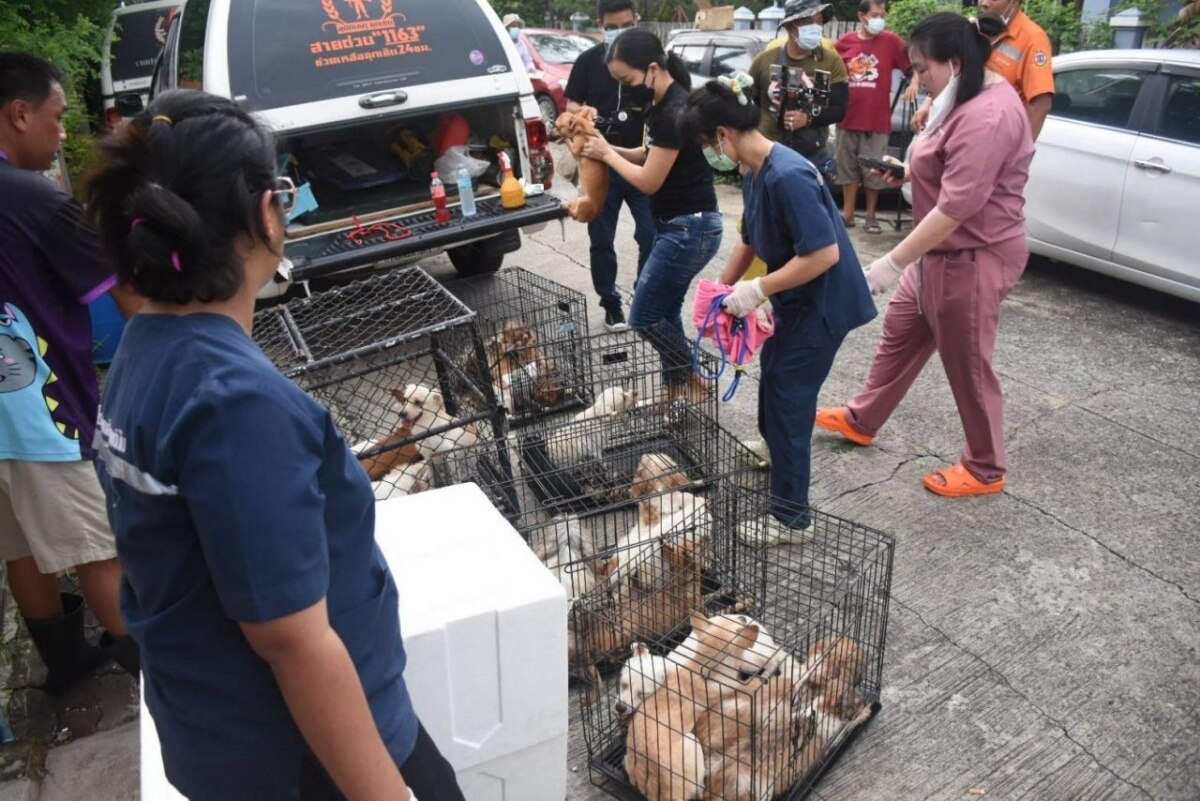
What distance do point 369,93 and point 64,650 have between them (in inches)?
139

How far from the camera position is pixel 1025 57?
522 cm

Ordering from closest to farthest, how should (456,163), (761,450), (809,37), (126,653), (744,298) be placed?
1. (126,653)
2. (744,298)
3. (761,450)
4. (456,163)
5. (809,37)

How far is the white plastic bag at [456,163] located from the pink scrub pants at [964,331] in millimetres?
3113

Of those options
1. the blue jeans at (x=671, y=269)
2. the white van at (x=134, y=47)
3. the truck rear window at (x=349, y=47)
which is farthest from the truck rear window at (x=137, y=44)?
the blue jeans at (x=671, y=269)

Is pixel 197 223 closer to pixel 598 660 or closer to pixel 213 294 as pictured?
pixel 213 294

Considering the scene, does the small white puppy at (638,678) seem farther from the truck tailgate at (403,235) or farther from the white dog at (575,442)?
the truck tailgate at (403,235)

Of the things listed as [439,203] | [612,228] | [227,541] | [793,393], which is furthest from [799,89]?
[227,541]

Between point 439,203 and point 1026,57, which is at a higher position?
point 1026,57

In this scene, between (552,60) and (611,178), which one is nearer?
(611,178)

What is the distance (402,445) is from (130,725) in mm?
1250

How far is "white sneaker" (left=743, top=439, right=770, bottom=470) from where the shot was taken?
13.1 feet

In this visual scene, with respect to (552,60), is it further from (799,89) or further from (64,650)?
(64,650)

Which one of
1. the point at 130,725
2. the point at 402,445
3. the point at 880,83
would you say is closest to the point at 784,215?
the point at 402,445

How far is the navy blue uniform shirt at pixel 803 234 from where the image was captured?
3127 millimetres
